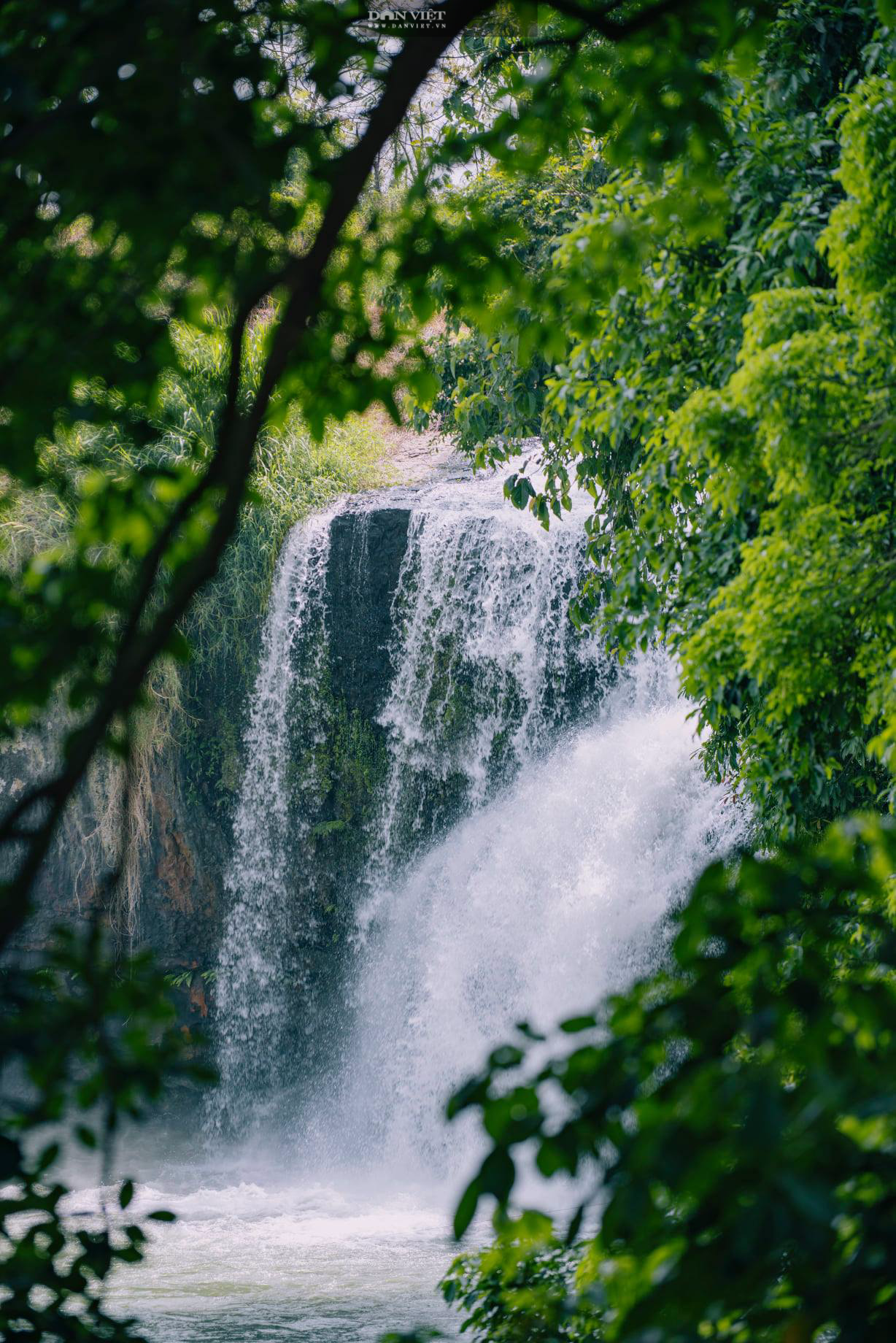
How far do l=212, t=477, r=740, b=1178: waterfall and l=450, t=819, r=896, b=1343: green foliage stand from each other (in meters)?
7.91

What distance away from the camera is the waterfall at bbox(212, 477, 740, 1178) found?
9438 millimetres

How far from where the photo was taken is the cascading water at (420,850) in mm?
9156

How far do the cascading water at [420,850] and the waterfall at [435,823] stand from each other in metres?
0.02

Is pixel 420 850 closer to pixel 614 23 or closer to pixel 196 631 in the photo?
pixel 196 631

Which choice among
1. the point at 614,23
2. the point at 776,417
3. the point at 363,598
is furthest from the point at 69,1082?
the point at 363,598

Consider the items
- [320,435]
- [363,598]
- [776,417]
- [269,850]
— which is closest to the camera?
[320,435]

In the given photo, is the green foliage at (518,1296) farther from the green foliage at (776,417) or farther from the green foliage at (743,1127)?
the green foliage at (776,417)

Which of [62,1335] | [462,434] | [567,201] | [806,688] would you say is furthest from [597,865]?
[62,1335]

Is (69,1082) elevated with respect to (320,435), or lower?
lower

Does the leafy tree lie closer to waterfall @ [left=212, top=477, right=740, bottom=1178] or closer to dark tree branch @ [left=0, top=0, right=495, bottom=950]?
dark tree branch @ [left=0, top=0, right=495, bottom=950]

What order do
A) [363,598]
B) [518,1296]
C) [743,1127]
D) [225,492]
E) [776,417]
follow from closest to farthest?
[743,1127] → [225,492] → [518,1296] → [776,417] → [363,598]

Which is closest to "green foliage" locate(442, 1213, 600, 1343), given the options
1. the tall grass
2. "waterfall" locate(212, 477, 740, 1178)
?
"waterfall" locate(212, 477, 740, 1178)

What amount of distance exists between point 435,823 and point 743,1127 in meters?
9.61

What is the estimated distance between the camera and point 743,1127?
3.57ft
